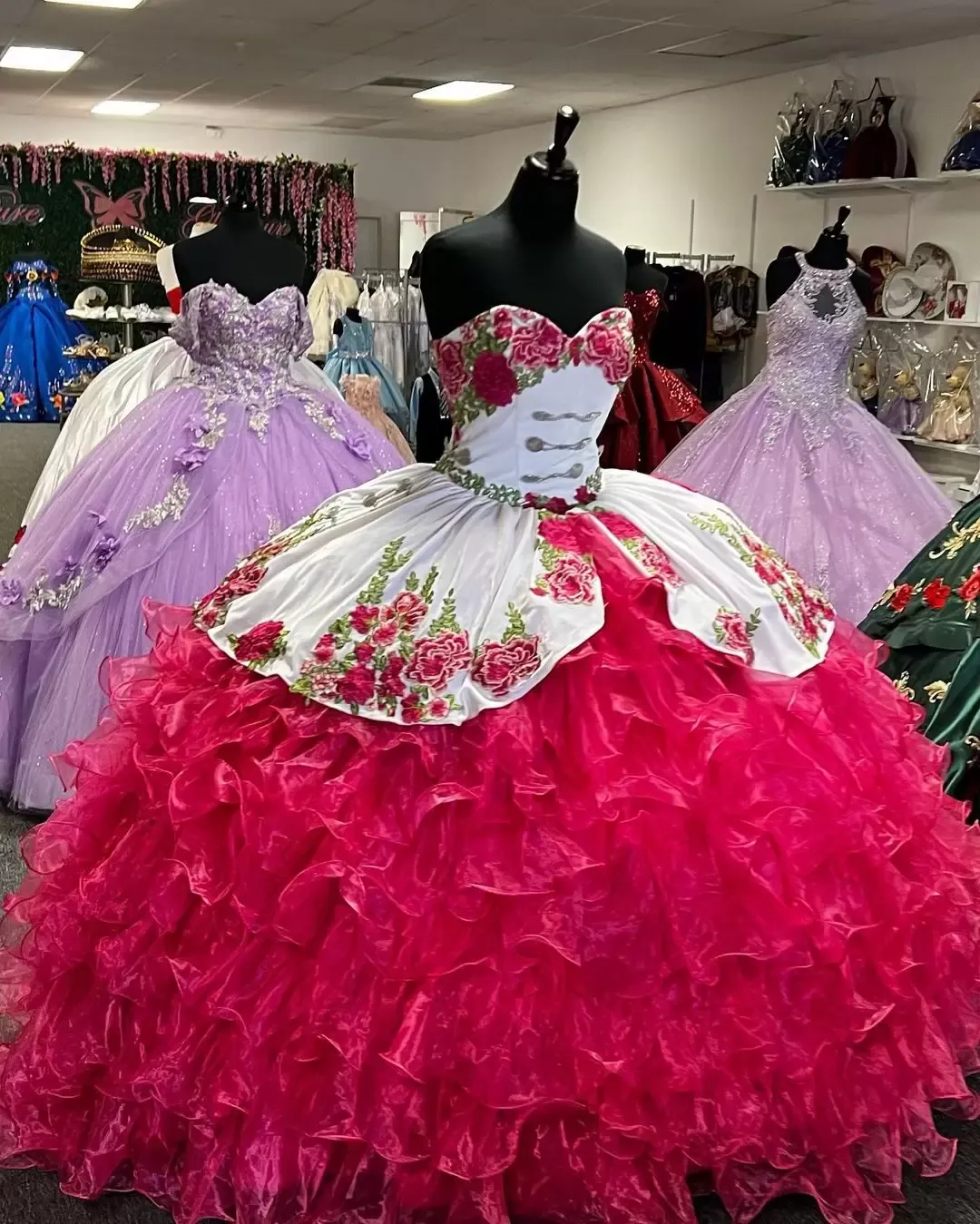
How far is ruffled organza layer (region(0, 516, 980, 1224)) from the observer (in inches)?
59.6

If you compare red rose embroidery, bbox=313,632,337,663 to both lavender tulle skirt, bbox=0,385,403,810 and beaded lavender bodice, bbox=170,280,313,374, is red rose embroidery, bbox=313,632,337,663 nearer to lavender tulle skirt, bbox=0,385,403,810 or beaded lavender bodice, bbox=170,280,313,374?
lavender tulle skirt, bbox=0,385,403,810

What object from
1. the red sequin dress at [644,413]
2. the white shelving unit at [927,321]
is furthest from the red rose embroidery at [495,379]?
the white shelving unit at [927,321]

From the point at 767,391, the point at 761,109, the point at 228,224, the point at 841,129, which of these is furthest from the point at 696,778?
the point at 761,109

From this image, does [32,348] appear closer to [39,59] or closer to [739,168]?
[39,59]

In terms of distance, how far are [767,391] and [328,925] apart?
10.0 feet

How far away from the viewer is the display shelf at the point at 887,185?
17.0ft

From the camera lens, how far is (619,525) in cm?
181

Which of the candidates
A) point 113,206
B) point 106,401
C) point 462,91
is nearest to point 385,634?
point 106,401

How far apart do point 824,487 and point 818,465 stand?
0.33ft

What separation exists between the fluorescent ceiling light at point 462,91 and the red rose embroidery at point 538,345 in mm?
6469

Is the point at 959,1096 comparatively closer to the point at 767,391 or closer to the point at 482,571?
the point at 482,571

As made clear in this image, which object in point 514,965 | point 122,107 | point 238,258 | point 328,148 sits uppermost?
point 122,107

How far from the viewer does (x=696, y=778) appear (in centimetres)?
159

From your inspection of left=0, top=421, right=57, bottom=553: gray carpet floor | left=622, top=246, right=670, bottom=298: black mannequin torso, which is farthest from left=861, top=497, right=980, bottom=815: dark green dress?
left=0, top=421, right=57, bottom=553: gray carpet floor
